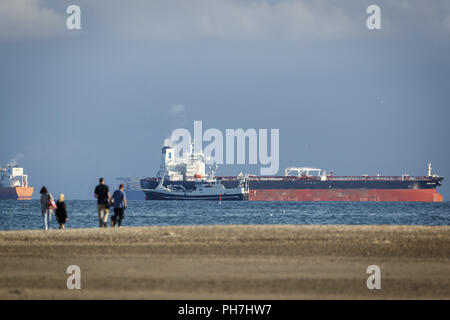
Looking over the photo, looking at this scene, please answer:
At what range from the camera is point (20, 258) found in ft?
49.7

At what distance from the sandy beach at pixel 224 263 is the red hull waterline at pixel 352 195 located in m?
99.8

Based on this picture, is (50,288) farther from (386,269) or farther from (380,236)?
(380,236)

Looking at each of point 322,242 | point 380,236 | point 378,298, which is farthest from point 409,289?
point 380,236

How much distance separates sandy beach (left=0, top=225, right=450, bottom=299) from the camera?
36.2 feet

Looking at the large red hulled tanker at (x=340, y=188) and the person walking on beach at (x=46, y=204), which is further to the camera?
the large red hulled tanker at (x=340, y=188)

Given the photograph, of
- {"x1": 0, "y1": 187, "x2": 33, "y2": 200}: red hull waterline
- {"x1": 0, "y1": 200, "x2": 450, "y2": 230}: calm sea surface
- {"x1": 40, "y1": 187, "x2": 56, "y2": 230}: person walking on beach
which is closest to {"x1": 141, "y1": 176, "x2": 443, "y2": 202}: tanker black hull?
{"x1": 0, "y1": 200, "x2": 450, "y2": 230}: calm sea surface

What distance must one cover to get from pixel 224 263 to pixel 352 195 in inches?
4306

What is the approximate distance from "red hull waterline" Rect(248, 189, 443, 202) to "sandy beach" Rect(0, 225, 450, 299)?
9980 cm

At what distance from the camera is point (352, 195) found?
121562 mm

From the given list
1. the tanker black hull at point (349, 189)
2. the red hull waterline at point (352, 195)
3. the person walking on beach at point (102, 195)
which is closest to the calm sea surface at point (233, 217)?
the person walking on beach at point (102, 195)

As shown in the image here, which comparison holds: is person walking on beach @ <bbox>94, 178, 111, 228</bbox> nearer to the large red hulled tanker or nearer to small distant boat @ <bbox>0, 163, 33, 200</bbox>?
the large red hulled tanker

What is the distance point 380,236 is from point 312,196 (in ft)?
337

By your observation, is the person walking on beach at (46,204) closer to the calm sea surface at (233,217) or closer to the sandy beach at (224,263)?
the sandy beach at (224,263)

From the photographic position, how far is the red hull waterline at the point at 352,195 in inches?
4727
